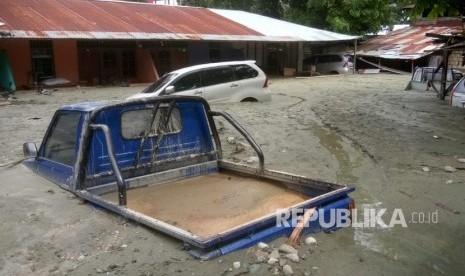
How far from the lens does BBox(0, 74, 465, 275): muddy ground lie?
3133 millimetres

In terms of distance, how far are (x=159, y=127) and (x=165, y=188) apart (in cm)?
61

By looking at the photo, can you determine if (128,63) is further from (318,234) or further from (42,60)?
(318,234)

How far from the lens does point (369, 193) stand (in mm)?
5680

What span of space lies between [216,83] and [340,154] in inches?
217

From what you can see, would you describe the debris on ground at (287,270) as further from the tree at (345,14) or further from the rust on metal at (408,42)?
the tree at (345,14)

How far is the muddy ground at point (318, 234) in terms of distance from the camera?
10.3ft

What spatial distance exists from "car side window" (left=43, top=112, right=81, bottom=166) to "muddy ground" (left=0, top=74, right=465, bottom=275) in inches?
13.0

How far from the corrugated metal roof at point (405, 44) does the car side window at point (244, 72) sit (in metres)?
15.8

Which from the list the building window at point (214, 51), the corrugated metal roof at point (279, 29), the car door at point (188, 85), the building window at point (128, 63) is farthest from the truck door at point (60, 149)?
the building window at point (214, 51)

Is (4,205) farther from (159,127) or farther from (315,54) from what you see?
(315,54)

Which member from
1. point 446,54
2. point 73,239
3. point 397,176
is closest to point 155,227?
point 73,239

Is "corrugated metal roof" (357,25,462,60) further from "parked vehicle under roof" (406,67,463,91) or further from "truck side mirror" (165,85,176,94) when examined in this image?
"truck side mirror" (165,85,176,94)

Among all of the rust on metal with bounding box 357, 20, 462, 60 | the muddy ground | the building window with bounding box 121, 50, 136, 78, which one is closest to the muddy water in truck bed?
the muddy ground
